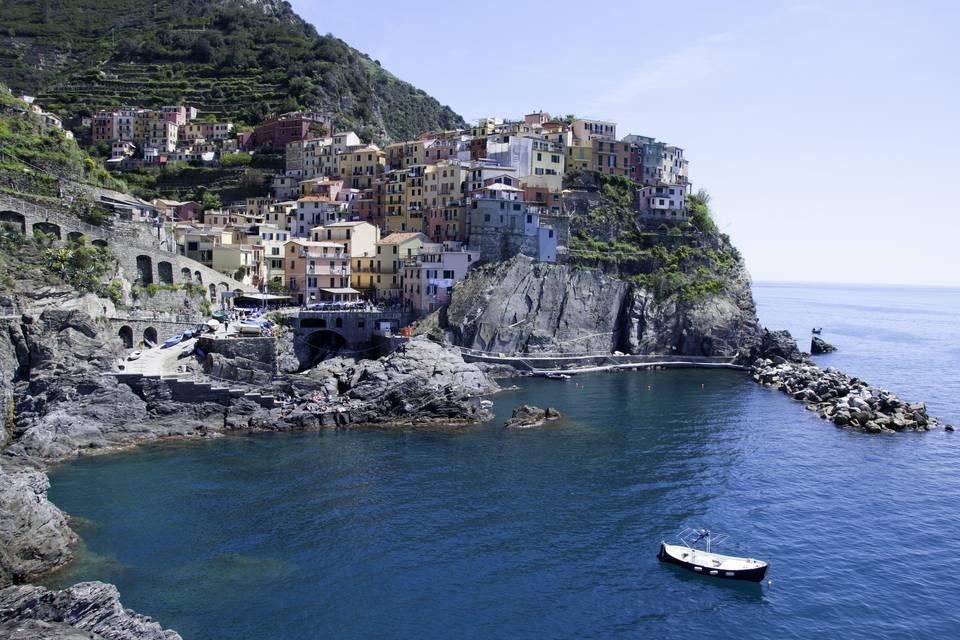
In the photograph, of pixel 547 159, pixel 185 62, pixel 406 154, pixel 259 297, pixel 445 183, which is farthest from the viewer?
pixel 185 62

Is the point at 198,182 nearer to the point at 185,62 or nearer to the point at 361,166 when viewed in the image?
the point at 361,166

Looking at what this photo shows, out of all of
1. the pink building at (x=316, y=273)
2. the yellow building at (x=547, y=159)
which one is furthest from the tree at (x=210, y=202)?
the yellow building at (x=547, y=159)

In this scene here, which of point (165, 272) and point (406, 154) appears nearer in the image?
point (165, 272)

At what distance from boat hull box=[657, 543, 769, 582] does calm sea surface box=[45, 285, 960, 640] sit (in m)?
0.44

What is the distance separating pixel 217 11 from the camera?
501ft

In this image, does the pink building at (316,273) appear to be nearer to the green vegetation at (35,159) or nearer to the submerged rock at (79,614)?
the green vegetation at (35,159)

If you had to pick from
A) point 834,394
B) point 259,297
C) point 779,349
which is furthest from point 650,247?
point 259,297

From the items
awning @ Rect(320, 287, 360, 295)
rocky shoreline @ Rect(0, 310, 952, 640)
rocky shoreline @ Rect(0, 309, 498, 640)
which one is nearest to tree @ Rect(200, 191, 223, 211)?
awning @ Rect(320, 287, 360, 295)

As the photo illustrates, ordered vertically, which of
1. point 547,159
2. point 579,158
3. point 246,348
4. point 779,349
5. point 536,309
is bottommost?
point 779,349

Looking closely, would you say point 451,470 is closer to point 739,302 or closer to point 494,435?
point 494,435

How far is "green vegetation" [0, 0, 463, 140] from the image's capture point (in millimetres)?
126875

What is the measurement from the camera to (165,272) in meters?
68.6

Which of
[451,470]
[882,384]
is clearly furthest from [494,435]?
[882,384]

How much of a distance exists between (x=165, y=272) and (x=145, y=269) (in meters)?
1.83
